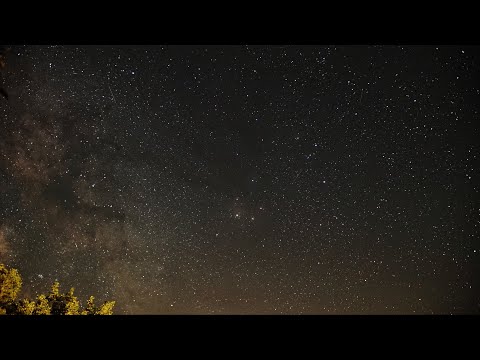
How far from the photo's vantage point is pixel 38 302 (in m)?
11.9

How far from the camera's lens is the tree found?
10.8 meters

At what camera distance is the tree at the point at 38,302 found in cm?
1084
